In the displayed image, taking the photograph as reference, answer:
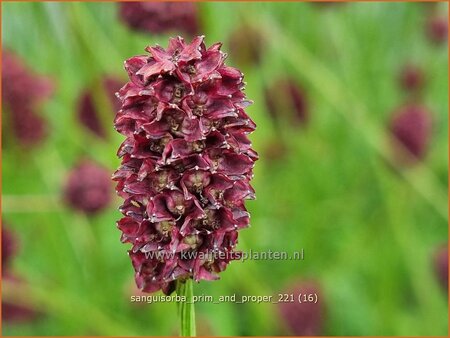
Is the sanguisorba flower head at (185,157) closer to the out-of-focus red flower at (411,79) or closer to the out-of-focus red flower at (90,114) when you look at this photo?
the out-of-focus red flower at (90,114)

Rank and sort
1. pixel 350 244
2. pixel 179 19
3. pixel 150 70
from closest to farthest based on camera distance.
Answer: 1. pixel 150 70
2. pixel 179 19
3. pixel 350 244

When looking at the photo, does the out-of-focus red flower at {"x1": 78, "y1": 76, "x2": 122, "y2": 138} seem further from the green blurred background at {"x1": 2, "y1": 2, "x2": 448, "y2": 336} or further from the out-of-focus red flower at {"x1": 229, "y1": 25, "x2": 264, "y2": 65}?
the out-of-focus red flower at {"x1": 229, "y1": 25, "x2": 264, "y2": 65}

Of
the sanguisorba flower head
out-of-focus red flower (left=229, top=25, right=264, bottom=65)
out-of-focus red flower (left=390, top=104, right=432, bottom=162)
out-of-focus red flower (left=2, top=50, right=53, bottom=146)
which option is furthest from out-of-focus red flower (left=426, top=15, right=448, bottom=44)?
the sanguisorba flower head

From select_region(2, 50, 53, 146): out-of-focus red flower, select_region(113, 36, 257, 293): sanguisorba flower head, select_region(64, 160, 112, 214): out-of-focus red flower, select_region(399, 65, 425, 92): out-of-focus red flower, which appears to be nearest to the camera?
select_region(113, 36, 257, 293): sanguisorba flower head

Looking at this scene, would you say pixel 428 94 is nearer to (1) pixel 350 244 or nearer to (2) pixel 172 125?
(1) pixel 350 244

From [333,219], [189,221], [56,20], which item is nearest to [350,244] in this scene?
[333,219]

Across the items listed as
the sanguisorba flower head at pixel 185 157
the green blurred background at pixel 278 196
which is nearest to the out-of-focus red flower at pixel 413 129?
the green blurred background at pixel 278 196

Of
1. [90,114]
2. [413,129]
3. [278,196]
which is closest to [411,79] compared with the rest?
[413,129]
